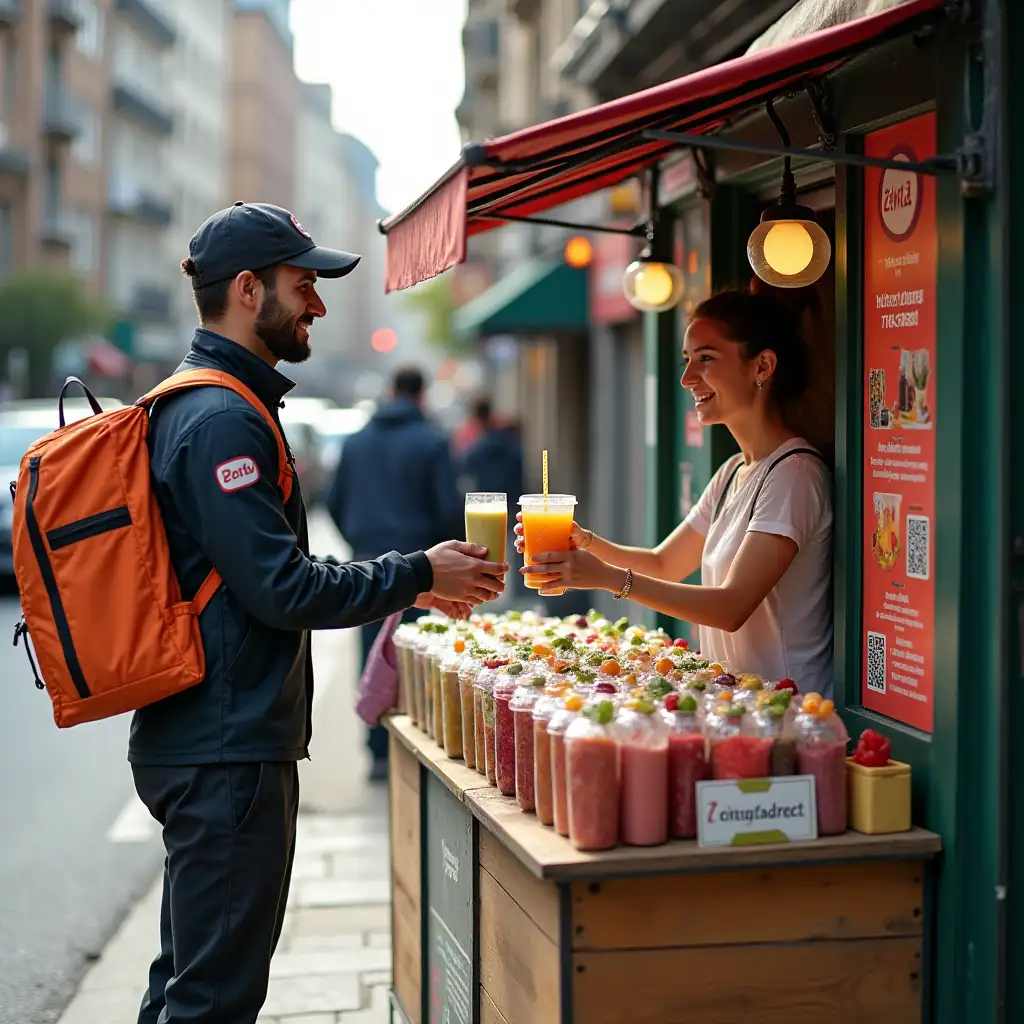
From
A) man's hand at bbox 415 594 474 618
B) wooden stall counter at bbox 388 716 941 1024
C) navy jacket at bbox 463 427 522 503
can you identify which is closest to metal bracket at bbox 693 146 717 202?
man's hand at bbox 415 594 474 618

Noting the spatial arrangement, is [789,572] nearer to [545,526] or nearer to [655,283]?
[545,526]

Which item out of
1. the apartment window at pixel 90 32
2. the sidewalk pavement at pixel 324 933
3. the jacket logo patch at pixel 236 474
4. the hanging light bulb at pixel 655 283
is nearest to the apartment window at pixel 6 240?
the apartment window at pixel 90 32

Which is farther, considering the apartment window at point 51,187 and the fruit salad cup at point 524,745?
the apartment window at point 51,187

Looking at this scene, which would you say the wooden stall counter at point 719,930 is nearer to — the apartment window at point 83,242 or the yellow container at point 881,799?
the yellow container at point 881,799

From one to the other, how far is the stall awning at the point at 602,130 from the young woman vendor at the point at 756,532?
638 millimetres

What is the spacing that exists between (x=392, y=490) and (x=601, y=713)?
5.35m

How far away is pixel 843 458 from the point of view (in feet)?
11.9

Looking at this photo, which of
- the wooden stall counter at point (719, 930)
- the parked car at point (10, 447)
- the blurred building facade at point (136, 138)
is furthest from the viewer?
the blurred building facade at point (136, 138)

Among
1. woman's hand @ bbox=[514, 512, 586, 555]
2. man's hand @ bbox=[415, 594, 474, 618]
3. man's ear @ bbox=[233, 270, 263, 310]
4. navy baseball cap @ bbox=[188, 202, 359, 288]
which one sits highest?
navy baseball cap @ bbox=[188, 202, 359, 288]

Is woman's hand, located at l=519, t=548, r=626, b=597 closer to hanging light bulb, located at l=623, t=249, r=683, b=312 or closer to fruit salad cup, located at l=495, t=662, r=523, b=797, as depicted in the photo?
fruit salad cup, located at l=495, t=662, r=523, b=797

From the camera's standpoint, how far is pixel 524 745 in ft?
11.0

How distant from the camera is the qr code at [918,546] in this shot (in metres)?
3.22

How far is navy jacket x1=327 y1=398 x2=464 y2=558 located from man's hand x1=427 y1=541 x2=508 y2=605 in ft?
14.7

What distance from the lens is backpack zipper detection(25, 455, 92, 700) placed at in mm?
3295
